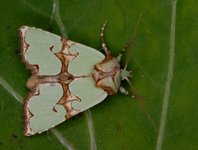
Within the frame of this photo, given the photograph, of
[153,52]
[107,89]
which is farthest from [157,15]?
[107,89]

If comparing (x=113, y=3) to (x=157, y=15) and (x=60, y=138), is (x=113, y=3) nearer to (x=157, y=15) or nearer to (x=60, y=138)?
(x=157, y=15)

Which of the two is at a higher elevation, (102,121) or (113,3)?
(113,3)

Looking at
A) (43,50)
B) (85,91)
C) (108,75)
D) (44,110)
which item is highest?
(43,50)

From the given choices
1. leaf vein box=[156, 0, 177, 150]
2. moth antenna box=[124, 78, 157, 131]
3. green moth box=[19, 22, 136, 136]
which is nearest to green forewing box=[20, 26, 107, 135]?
green moth box=[19, 22, 136, 136]

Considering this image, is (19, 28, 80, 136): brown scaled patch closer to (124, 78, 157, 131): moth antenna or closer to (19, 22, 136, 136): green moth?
(19, 22, 136, 136): green moth

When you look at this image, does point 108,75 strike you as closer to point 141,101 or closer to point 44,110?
point 141,101

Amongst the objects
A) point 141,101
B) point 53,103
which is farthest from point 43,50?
point 141,101
